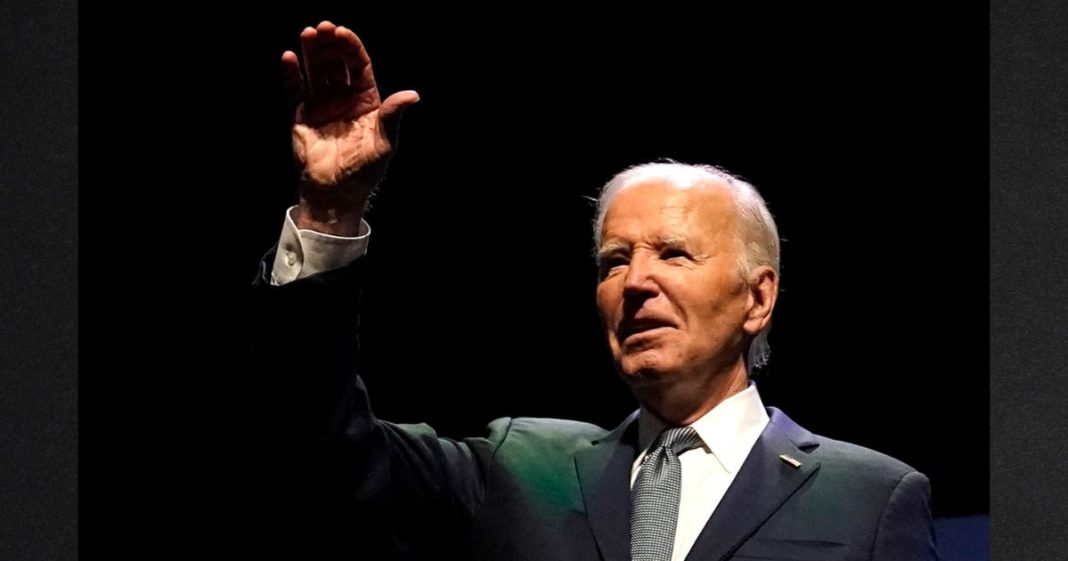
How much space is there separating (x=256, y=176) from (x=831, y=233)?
45.4 inches

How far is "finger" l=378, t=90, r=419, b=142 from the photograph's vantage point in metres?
1.95

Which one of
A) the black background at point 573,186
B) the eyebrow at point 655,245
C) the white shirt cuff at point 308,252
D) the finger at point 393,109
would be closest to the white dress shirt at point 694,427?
the white shirt cuff at point 308,252

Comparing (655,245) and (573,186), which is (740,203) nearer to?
(655,245)

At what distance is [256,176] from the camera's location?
279cm

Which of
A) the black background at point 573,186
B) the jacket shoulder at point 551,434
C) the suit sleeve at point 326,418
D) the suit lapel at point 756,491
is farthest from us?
the black background at point 573,186

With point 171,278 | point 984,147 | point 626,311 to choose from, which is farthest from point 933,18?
point 171,278

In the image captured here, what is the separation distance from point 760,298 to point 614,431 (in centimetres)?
32

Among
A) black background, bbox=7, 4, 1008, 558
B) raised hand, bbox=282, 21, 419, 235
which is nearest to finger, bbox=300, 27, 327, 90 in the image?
raised hand, bbox=282, 21, 419, 235

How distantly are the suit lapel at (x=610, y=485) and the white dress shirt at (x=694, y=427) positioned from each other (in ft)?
0.07

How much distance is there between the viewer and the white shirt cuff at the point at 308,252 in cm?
194

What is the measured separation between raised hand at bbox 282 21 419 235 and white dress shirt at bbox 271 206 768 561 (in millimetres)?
24

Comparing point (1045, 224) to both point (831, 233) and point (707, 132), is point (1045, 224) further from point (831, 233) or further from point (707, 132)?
point (707, 132)

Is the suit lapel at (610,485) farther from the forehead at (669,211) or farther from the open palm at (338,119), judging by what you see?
the open palm at (338,119)
